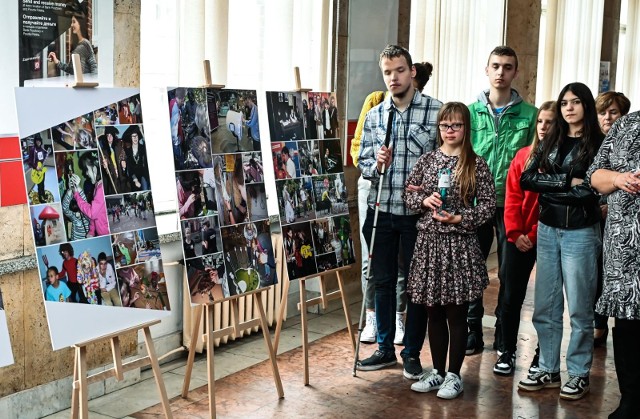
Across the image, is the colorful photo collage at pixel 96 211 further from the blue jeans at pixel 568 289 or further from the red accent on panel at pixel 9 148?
the blue jeans at pixel 568 289

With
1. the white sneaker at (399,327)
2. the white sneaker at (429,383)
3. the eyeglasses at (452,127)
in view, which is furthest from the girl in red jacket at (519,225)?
the white sneaker at (399,327)

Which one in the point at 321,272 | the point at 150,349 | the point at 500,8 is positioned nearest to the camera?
the point at 150,349

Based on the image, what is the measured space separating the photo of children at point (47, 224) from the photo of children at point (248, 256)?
0.93 meters

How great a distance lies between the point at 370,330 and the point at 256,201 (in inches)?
58.0

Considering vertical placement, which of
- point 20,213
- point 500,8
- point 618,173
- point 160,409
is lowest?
point 160,409

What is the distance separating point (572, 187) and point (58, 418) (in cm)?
269

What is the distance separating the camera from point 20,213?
3848mm

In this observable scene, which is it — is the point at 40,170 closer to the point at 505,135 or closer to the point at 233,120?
the point at 233,120

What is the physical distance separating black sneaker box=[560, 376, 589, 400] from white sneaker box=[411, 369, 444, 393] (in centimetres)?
63

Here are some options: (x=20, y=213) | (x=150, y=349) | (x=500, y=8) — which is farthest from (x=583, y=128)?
(x=500, y=8)

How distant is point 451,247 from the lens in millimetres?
4191

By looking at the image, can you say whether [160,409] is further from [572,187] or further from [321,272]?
[572,187]

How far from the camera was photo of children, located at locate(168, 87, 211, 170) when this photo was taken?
150 inches

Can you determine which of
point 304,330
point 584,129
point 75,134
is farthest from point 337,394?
point 75,134
